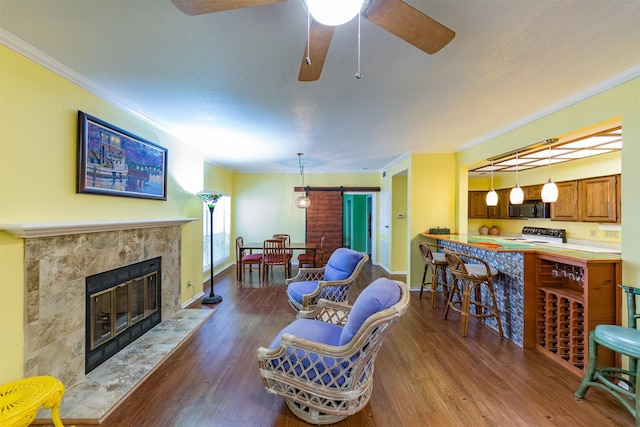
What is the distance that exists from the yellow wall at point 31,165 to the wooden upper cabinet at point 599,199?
21.1 ft

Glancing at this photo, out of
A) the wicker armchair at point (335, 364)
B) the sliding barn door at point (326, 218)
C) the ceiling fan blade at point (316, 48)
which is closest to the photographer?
the ceiling fan blade at point (316, 48)

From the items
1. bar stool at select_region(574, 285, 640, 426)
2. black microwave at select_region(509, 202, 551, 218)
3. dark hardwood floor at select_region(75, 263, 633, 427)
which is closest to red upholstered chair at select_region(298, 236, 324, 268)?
dark hardwood floor at select_region(75, 263, 633, 427)

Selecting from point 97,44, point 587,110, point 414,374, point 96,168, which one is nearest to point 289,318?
point 414,374

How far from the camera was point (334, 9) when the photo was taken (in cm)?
88

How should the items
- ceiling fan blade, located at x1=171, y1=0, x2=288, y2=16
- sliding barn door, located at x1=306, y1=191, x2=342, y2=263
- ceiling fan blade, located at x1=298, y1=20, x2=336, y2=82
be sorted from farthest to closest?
sliding barn door, located at x1=306, y1=191, x2=342, y2=263 < ceiling fan blade, located at x1=298, y1=20, x2=336, y2=82 < ceiling fan blade, located at x1=171, y1=0, x2=288, y2=16

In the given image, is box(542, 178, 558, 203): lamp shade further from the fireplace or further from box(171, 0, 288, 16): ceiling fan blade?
the fireplace

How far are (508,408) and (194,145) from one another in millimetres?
4635

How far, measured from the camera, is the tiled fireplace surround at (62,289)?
171cm

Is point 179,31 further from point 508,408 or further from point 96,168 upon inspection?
point 508,408

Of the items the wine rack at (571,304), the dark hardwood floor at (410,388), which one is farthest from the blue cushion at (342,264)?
the wine rack at (571,304)

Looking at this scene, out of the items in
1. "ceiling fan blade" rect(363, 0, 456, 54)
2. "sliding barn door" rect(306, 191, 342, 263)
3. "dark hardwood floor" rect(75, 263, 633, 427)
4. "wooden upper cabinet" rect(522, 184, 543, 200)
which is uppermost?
"ceiling fan blade" rect(363, 0, 456, 54)

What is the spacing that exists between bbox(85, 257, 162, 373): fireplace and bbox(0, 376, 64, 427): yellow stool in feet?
1.99

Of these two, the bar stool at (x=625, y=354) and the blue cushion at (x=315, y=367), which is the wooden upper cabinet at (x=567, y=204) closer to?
the bar stool at (x=625, y=354)

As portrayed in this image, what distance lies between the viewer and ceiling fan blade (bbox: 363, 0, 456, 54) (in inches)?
41.8
